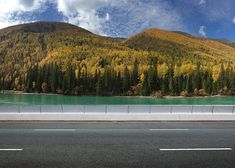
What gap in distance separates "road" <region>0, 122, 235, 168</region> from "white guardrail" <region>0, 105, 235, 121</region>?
17.7 ft

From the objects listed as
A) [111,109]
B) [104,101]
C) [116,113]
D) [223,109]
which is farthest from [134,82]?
[116,113]

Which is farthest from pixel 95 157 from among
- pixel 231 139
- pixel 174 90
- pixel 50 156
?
pixel 174 90

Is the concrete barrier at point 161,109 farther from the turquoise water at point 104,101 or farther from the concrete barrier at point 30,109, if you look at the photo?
the turquoise water at point 104,101

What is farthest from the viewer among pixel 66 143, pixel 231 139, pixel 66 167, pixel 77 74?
pixel 77 74

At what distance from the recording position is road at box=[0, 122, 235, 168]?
343 inches

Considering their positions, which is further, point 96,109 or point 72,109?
point 96,109

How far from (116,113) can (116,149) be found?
33.8ft

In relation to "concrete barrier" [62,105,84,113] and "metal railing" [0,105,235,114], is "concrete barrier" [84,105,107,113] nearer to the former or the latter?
"metal railing" [0,105,235,114]

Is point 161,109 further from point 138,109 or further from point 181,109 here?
point 138,109

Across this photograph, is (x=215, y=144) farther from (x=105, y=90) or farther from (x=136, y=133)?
(x=105, y=90)

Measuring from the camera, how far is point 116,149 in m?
10.6

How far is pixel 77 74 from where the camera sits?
16550 cm

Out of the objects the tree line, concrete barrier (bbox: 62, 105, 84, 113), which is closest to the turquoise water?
the tree line

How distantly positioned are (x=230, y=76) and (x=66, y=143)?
488 feet
